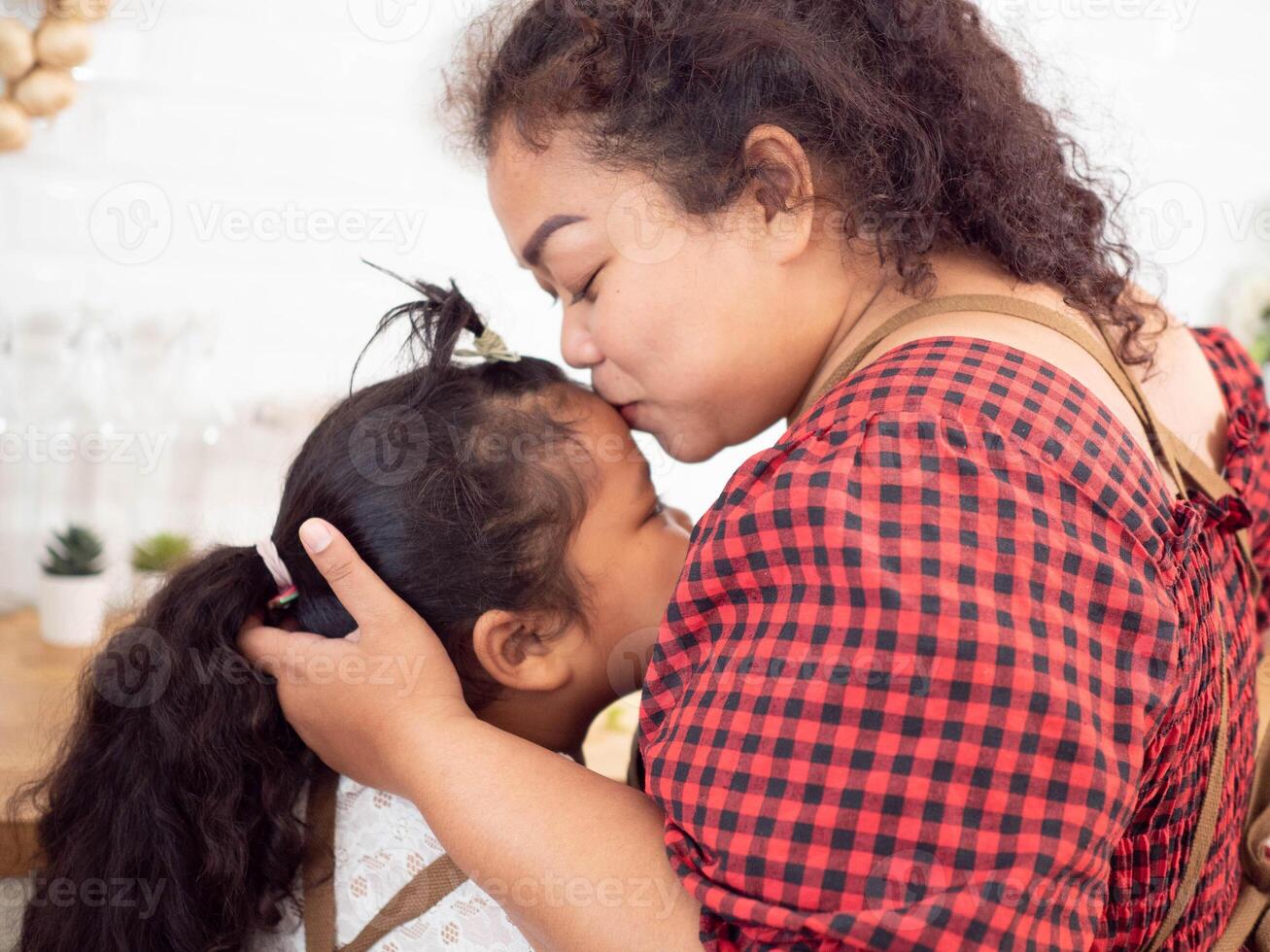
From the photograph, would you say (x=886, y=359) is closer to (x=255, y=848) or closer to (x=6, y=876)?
(x=255, y=848)

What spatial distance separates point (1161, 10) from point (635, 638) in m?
1.79

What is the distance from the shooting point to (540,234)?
0.92 metres

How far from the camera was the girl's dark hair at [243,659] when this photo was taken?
3.09 feet

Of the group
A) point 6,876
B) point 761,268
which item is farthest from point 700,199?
point 6,876

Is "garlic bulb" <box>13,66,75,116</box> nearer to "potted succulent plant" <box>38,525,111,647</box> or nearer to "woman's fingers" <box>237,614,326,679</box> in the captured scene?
"potted succulent plant" <box>38,525,111,647</box>

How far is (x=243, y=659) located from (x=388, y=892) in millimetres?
226

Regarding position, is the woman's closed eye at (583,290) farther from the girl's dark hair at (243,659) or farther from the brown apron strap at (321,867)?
the brown apron strap at (321,867)

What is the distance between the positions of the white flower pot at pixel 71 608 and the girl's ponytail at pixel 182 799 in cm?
58

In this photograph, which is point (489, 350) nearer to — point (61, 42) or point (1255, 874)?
point (1255, 874)

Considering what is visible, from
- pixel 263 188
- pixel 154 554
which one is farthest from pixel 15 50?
pixel 154 554

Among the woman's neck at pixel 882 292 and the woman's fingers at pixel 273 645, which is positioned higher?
the woman's neck at pixel 882 292

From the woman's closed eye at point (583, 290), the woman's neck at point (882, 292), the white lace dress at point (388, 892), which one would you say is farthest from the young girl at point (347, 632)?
the woman's neck at point (882, 292)

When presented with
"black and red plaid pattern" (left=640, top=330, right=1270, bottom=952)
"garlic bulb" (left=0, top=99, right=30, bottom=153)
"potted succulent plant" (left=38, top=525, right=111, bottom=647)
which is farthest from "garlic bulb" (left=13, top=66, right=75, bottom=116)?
"black and red plaid pattern" (left=640, top=330, right=1270, bottom=952)

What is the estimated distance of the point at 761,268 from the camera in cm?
88
